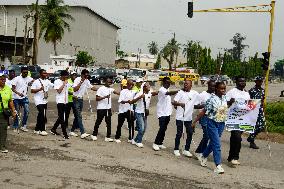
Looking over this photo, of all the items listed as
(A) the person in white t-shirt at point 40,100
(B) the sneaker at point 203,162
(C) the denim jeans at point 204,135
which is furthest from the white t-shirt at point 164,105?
(A) the person in white t-shirt at point 40,100

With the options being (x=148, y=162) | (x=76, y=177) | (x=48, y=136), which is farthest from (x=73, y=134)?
(x=76, y=177)

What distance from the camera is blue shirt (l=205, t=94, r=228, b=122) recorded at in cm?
862

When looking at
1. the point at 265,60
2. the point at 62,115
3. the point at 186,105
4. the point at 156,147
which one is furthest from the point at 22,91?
the point at 265,60

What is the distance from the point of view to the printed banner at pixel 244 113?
32.9ft

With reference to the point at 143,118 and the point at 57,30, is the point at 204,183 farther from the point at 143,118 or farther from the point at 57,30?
the point at 57,30

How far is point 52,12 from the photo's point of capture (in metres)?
59.2

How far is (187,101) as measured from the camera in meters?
9.87

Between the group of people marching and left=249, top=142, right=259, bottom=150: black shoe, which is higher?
the group of people marching

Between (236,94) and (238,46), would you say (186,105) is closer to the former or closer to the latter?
(236,94)

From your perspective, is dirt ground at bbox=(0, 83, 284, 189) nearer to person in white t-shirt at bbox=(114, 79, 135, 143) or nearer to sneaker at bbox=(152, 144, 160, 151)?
sneaker at bbox=(152, 144, 160, 151)

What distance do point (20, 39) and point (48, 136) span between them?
61349mm

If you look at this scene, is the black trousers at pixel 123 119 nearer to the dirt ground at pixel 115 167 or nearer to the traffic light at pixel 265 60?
the dirt ground at pixel 115 167

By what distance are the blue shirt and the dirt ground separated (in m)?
1.08

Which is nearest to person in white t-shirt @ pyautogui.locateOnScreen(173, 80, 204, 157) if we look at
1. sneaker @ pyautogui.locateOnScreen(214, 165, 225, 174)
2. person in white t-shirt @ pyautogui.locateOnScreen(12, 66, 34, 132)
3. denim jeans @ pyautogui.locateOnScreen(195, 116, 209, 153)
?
denim jeans @ pyautogui.locateOnScreen(195, 116, 209, 153)
